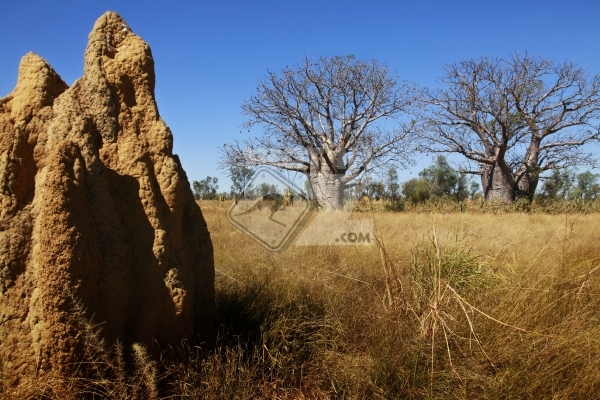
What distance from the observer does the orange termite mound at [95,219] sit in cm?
193

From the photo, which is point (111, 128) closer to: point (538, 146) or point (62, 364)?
point (62, 364)

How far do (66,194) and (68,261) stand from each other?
26 cm

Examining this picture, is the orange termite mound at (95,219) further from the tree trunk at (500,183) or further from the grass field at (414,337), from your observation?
the tree trunk at (500,183)

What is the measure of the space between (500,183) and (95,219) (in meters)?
18.0

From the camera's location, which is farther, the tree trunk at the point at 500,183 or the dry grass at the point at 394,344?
the tree trunk at the point at 500,183

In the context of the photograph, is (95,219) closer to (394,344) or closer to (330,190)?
(394,344)

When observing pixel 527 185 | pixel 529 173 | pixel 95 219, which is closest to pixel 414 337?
pixel 95 219

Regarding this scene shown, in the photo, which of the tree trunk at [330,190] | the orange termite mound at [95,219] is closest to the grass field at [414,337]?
the orange termite mound at [95,219]

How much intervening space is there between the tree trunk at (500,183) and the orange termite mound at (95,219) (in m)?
17.0

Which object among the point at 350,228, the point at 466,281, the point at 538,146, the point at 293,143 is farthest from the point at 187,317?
the point at 538,146

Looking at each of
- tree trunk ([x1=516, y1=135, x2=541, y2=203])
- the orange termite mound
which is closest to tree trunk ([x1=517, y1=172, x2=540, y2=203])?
tree trunk ([x1=516, y1=135, x2=541, y2=203])

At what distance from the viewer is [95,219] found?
83.8 inches

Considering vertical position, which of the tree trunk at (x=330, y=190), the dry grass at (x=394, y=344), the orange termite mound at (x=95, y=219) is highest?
the tree trunk at (x=330, y=190)

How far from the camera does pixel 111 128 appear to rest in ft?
8.15
